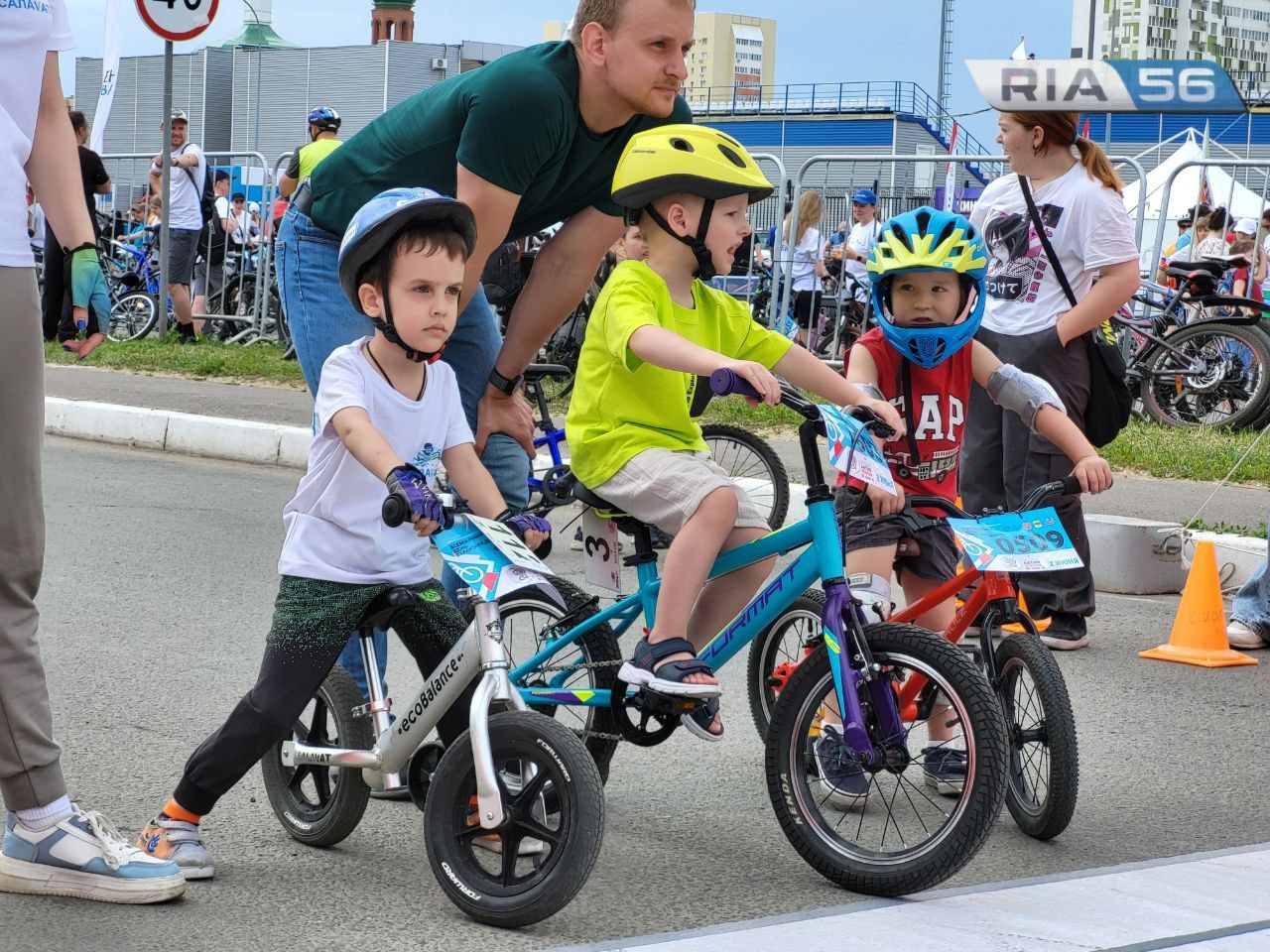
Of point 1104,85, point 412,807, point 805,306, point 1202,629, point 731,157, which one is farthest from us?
point 805,306

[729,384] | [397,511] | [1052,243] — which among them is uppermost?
[1052,243]

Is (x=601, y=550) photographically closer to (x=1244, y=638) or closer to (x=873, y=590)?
(x=873, y=590)

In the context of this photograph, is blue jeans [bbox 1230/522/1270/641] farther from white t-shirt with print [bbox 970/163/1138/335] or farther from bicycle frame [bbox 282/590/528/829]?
bicycle frame [bbox 282/590/528/829]

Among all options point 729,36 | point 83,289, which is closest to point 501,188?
point 83,289

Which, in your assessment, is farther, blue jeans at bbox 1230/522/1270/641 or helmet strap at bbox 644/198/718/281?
blue jeans at bbox 1230/522/1270/641

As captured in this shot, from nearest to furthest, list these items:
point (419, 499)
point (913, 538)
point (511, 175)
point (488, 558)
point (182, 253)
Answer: point (419, 499), point (488, 558), point (511, 175), point (913, 538), point (182, 253)

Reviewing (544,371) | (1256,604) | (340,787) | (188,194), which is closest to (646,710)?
(340,787)

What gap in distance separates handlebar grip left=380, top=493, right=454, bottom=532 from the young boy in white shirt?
0.95 feet

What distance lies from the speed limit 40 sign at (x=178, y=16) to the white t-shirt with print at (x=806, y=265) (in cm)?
470

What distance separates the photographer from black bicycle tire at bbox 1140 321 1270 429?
11.0m

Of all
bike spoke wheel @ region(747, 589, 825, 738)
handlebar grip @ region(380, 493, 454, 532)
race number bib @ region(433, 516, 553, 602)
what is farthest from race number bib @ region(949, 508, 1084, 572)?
handlebar grip @ region(380, 493, 454, 532)

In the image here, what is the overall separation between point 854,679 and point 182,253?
14.2m

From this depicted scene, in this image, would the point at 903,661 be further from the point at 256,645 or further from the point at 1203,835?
the point at 256,645

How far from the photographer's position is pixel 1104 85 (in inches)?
328
